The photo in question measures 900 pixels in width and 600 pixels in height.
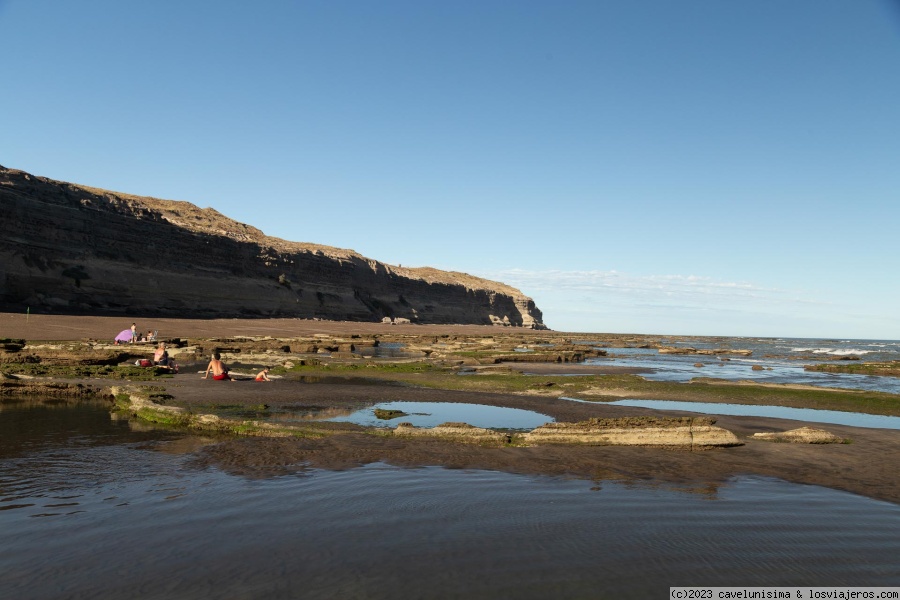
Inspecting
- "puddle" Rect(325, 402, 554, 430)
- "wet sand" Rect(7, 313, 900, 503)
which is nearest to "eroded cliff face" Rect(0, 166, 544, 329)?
"puddle" Rect(325, 402, 554, 430)

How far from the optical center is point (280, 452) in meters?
10.6

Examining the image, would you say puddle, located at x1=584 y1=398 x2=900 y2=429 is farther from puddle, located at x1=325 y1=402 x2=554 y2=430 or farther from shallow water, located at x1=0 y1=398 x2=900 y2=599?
shallow water, located at x1=0 y1=398 x2=900 y2=599

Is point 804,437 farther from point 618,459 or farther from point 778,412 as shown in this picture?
point 778,412

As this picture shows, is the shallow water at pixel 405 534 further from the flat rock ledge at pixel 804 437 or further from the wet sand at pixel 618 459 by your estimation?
the flat rock ledge at pixel 804 437

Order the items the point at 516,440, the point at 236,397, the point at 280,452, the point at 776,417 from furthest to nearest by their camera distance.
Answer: the point at 776,417
the point at 236,397
the point at 516,440
the point at 280,452

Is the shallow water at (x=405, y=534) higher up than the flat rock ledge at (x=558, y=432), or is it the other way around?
the flat rock ledge at (x=558, y=432)

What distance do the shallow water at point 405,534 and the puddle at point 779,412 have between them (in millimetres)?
10335

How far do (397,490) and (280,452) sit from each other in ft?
10.8

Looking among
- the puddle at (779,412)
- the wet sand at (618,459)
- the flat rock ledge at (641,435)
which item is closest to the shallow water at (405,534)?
the wet sand at (618,459)

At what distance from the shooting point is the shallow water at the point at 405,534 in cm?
538

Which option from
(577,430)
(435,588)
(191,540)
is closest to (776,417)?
(577,430)

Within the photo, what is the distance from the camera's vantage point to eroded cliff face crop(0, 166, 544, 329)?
53.8 meters

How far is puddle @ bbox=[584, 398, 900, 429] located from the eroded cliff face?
5401 centimetres

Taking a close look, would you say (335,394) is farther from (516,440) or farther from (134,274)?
(134,274)
